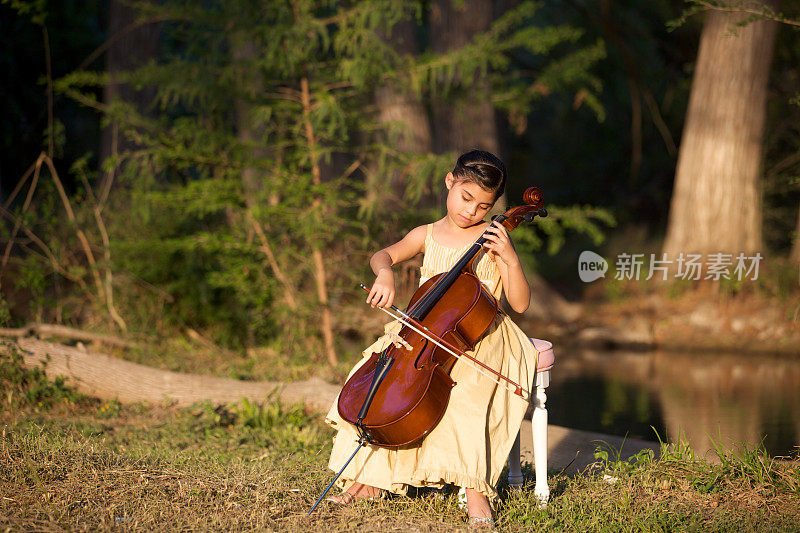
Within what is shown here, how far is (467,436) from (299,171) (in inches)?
163

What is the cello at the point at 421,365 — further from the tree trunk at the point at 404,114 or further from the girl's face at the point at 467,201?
the tree trunk at the point at 404,114

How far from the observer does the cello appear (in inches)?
126

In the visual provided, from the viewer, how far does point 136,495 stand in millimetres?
3488

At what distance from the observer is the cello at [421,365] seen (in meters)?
3.19

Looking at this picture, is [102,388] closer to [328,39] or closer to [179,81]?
[179,81]

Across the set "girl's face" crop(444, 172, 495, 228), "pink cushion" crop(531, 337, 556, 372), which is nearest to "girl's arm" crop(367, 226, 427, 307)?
"girl's face" crop(444, 172, 495, 228)

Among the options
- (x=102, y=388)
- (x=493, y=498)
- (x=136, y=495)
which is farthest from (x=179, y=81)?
(x=493, y=498)

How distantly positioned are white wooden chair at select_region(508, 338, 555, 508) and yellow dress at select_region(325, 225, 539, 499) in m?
0.08

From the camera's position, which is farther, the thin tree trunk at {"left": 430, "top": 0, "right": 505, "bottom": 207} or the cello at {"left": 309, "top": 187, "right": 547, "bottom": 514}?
the thin tree trunk at {"left": 430, "top": 0, "right": 505, "bottom": 207}

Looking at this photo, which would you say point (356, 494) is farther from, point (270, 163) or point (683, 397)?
point (683, 397)

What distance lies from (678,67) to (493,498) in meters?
10.8

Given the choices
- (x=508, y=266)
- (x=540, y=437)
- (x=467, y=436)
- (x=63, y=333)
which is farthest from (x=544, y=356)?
(x=63, y=333)

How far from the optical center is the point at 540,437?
366 cm

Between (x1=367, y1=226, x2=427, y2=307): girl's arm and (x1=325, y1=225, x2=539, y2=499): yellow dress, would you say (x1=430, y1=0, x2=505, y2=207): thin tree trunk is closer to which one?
(x1=367, y1=226, x2=427, y2=307): girl's arm
